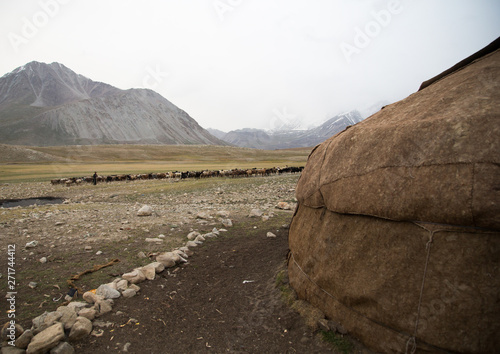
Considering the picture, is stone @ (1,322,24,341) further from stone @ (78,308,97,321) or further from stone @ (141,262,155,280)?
stone @ (141,262,155,280)

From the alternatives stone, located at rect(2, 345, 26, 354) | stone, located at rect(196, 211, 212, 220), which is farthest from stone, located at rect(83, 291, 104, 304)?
stone, located at rect(196, 211, 212, 220)

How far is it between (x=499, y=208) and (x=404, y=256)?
104 cm

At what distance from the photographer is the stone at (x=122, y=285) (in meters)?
4.91

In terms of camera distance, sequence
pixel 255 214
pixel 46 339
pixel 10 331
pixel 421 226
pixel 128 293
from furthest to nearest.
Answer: pixel 255 214 < pixel 128 293 < pixel 10 331 < pixel 46 339 < pixel 421 226

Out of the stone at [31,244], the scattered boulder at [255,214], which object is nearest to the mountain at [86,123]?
the stone at [31,244]

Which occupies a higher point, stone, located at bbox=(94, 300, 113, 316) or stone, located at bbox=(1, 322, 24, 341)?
stone, located at bbox=(1, 322, 24, 341)

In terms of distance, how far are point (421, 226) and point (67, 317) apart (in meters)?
4.94

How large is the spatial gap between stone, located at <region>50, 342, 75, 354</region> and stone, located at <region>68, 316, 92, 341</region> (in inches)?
6.8

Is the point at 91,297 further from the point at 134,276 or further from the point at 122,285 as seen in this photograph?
the point at 134,276

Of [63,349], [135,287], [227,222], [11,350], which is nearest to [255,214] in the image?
[227,222]

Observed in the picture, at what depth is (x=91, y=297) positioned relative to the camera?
4523 mm

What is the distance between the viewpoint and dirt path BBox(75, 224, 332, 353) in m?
3.61

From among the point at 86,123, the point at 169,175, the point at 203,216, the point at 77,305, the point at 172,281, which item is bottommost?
the point at 172,281

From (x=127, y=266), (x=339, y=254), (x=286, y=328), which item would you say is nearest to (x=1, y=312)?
(x=127, y=266)
